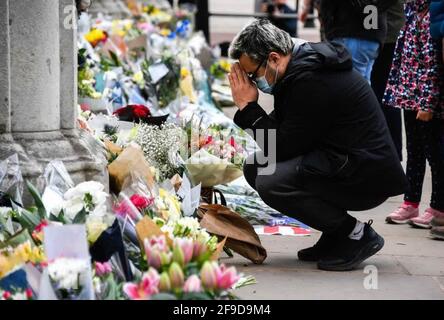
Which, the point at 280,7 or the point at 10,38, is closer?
the point at 10,38

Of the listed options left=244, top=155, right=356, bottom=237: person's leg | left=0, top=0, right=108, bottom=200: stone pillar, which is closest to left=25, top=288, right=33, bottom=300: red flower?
left=0, top=0, right=108, bottom=200: stone pillar

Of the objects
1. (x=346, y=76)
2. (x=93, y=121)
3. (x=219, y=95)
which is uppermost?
(x=346, y=76)

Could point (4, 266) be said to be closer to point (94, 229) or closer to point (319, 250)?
point (94, 229)

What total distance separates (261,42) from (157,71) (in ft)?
13.7

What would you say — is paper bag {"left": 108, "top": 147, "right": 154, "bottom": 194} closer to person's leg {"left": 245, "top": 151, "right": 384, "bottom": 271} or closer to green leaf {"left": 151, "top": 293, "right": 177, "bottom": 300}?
person's leg {"left": 245, "top": 151, "right": 384, "bottom": 271}

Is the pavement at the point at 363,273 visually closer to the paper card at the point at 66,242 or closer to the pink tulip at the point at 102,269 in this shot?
the pink tulip at the point at 102,269

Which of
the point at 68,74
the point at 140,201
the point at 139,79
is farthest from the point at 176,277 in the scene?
the point at 139,79

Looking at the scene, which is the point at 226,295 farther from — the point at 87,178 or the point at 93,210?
the point at 87,178

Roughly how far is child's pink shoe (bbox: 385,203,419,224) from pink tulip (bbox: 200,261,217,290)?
297cm

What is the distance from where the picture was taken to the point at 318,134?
16.0 feet

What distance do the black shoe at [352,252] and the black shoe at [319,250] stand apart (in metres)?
0.05

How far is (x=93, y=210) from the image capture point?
436cm
